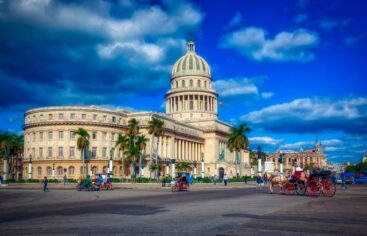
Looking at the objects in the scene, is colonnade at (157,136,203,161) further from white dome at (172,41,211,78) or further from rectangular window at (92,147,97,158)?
white dome at (172,41,211,78)

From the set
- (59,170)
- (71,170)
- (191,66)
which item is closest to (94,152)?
(71,170)

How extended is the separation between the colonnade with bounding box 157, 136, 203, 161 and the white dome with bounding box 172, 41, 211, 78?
2703cm

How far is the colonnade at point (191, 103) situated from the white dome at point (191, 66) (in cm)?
788

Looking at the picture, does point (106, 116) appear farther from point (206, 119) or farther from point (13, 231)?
point (13, 231)

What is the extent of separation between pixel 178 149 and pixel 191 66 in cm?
3792

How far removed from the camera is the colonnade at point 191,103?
136000mm

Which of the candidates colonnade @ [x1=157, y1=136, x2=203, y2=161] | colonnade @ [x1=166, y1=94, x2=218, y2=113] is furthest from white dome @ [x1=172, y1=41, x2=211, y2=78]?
colonnade @ [x1=157, y1=136, x2=203, y2=161]

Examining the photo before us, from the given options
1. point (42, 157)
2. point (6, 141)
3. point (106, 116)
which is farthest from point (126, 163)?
point (6, 141)

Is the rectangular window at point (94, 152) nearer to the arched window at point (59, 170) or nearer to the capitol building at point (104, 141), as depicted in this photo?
the capitol building at point (104, 141)

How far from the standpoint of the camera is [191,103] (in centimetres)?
13650

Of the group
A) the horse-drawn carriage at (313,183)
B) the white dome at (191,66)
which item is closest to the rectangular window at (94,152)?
the white dome at (191,66)

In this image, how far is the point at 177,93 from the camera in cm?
13662

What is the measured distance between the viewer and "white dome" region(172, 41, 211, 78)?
13868 cm

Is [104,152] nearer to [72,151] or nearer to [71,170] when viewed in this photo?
[72,151]
